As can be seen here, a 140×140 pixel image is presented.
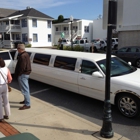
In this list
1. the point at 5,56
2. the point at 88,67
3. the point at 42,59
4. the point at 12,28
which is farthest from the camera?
the point at 12,28

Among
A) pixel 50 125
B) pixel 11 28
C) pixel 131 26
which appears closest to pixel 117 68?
pixel 50 125

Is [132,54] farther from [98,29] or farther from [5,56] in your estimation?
[98,29]

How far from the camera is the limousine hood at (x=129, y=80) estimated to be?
446 centimetres

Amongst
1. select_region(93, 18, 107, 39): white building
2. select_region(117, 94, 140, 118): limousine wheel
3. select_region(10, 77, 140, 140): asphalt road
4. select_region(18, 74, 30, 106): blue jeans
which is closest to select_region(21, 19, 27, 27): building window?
select_region(93, 18, 107, 39): white building

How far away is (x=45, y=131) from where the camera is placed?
387 centimetres

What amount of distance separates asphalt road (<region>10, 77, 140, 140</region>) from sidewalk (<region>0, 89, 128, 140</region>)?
420 millimetres

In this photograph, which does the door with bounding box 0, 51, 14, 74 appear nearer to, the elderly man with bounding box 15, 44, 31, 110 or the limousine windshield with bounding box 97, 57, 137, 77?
the elderly man with bounding box 15, 44, 31, 110

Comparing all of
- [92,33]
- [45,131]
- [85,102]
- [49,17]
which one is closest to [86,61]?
[85,102]

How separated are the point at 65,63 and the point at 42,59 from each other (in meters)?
1.36

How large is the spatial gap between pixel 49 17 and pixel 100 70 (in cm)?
3743

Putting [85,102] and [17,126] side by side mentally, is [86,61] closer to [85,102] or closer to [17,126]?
[85,102]

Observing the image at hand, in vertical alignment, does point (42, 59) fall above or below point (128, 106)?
above

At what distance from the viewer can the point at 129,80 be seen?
15.4 feet

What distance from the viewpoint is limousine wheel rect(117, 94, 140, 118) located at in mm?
4453
